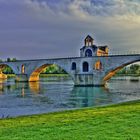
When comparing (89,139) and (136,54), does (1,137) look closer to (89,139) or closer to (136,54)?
(89,139)

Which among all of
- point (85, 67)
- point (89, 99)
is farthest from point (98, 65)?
point (89, 99)

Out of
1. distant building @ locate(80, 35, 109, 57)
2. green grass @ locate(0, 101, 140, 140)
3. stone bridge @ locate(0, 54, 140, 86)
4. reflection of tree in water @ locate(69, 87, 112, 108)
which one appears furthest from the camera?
distant building @ locate(80, 35, 109, 57)

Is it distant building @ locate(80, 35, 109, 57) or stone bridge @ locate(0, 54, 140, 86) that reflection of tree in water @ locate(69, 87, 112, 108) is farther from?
distant building @ locate(80, 35, 109, 57)

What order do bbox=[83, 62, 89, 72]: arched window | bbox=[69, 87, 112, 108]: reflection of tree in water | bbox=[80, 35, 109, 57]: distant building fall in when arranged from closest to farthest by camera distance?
1. bbox=[69, 87, 112, 108]: reflection of tree in water
2. bbox=[83, 62, 89, 72]: arched window
3. bbox=[80, 35, 109, 57]: distant building

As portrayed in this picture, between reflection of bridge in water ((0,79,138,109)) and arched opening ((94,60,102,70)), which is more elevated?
arched opening ((94,60,102,70))

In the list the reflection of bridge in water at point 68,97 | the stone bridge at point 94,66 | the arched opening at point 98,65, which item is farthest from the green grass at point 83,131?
the arched opening at point 98,65

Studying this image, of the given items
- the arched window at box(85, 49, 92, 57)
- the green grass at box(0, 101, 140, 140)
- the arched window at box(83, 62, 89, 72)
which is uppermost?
the arched window at box(85, 49, 92, 57)

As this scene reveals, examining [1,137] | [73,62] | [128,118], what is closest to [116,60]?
[73,62]

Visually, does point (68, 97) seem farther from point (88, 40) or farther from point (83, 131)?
point (88, 40)

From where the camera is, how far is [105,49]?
230 feet

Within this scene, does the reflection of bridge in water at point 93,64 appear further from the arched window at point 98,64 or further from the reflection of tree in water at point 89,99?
the reflection of tree in water at point 89,99

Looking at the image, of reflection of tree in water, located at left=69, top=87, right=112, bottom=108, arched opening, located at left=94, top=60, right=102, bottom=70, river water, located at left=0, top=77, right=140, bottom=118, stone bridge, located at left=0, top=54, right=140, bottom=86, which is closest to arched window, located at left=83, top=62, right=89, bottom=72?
stone bridge, located at left=0, top=54, right=140, bottom=86

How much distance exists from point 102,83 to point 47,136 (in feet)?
172

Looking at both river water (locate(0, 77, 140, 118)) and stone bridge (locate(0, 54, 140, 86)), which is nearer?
river water (locate(0, 77, 140, 118))
